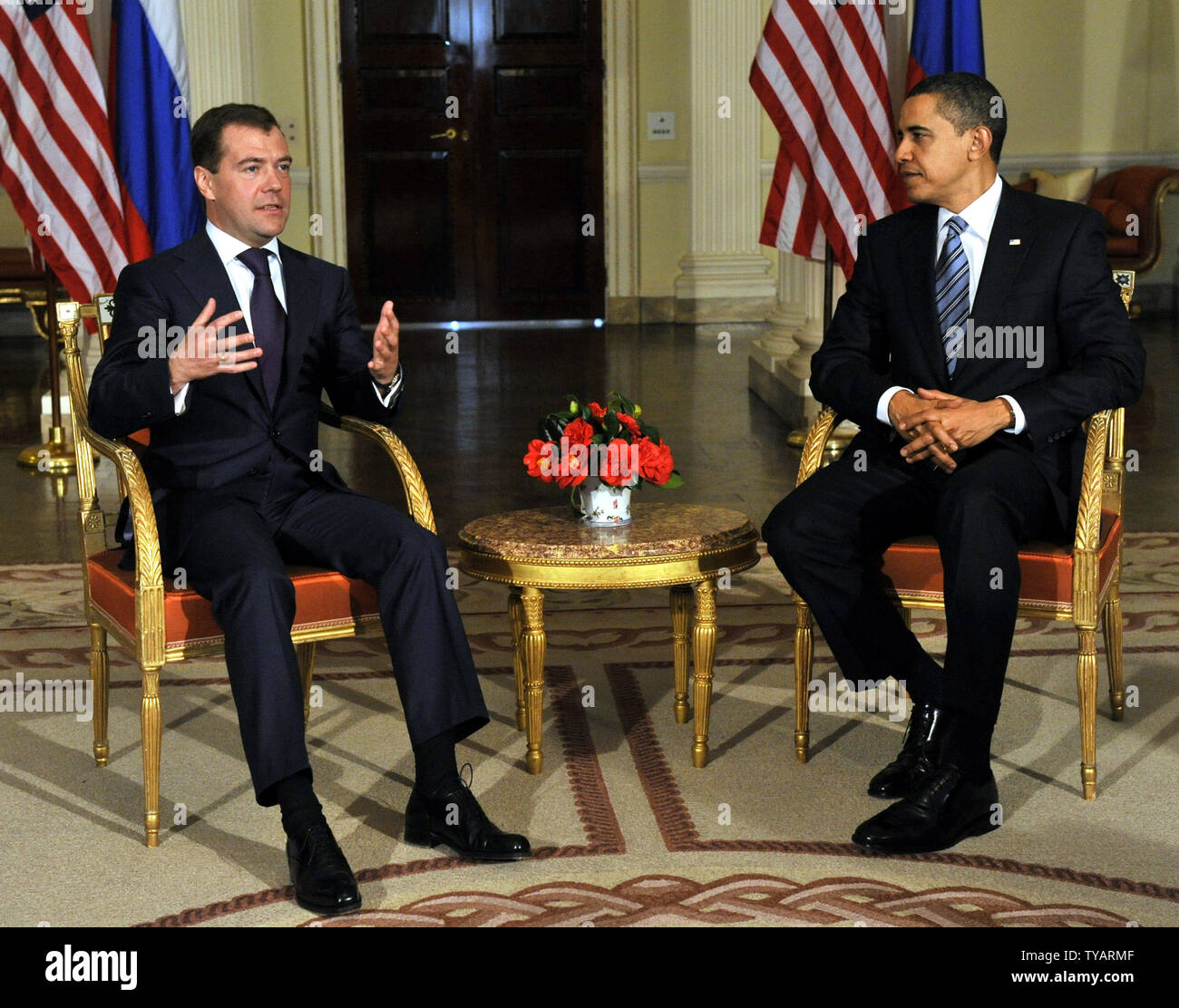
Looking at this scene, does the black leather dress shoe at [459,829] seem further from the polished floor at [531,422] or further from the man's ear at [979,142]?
the polished floor at [531,422]

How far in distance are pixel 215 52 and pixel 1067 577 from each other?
7.33 meters

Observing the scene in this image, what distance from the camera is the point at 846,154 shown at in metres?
6.20

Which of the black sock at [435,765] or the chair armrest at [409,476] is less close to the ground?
the chair armrest at [409,476]

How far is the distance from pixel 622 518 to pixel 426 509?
46cm

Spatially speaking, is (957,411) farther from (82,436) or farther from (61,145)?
(61,145)

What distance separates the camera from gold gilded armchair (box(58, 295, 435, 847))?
9.80ft

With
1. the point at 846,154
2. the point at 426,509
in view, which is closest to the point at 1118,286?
the point at 426,509

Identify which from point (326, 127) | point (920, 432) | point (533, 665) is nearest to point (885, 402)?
point (920, 432)

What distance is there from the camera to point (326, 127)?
11.8 metres

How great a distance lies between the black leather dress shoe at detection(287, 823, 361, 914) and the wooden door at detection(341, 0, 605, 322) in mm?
9647

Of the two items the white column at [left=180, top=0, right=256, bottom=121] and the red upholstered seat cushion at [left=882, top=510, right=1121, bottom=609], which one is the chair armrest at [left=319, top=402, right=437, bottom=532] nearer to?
the red upholstered seat cushion at [left=882, top=510, right=1121, bottom=609]

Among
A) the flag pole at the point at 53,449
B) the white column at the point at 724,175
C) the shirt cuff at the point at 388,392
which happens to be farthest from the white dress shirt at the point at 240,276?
the white column at the point at 724,175

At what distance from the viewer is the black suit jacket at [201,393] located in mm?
3129

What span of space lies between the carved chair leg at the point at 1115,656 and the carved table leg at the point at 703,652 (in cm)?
98
